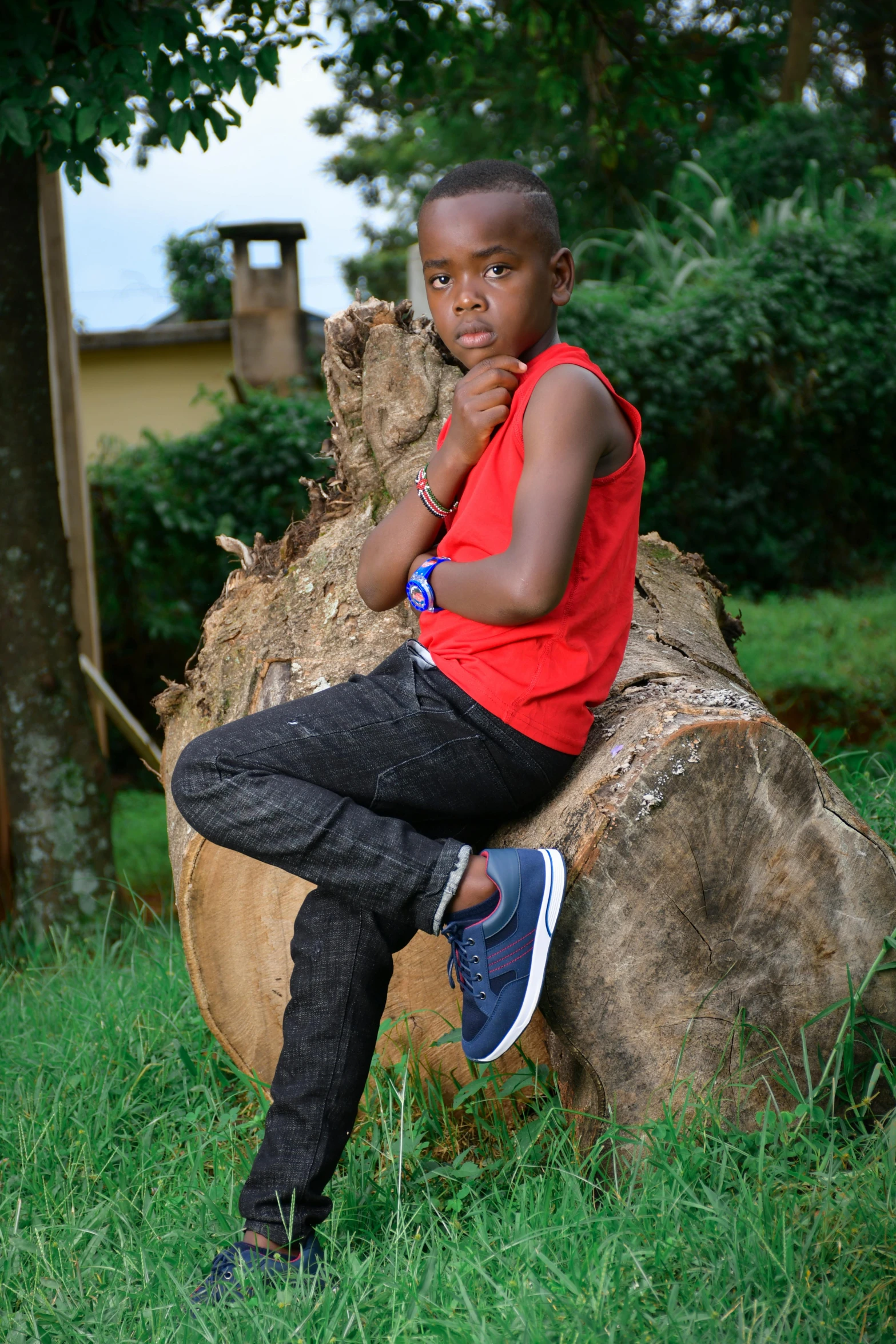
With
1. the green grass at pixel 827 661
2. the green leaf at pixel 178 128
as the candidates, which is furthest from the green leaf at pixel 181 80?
the green grass at pixel 827 661

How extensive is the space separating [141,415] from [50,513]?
6.12 m

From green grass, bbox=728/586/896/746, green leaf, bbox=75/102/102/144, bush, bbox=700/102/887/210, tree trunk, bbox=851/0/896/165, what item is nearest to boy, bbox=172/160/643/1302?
green leaf, bbox=75/102/102/144

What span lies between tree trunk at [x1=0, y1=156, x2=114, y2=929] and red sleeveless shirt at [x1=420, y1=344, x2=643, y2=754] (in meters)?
2.84

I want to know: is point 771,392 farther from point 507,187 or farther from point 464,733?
point 464,733

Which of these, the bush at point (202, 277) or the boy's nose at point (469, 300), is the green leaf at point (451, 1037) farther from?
the bush at point (202, 277)

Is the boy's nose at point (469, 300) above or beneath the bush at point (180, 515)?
above

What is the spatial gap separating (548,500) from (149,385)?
9.17 metres

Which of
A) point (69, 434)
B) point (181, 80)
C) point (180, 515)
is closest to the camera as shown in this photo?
point (181, 80)

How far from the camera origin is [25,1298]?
1852 millimetres

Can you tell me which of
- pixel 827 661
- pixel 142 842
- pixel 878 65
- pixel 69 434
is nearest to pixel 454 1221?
pixel 69 434

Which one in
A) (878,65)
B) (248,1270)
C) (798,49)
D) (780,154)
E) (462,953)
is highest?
(878,65)

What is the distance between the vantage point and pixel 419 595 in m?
2.02

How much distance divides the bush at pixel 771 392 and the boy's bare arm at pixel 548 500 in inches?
313

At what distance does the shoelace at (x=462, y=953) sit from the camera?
1780 millimetres
